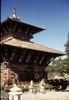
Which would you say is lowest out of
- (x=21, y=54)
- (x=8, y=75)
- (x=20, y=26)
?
(x=8, y=75)

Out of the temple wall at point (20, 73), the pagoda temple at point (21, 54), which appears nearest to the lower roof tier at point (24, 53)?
the pagoda temple at point (21, 54)

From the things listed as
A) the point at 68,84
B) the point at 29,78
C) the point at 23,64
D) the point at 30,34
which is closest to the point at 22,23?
the point at 30,34

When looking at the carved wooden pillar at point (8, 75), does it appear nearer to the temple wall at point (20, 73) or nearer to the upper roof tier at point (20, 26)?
the temple wall at point (20, 73)

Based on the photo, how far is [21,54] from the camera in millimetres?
23703

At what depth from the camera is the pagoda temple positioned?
22.4 metres

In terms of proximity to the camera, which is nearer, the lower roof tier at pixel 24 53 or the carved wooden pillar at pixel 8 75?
the lower roof tier at pixel 24 53

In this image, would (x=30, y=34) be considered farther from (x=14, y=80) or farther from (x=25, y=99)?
(x=25, y=99)

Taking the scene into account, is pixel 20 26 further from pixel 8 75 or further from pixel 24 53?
pixel 8 75

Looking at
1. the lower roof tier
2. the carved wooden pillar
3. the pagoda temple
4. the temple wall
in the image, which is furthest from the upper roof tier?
the carved wooden pillar

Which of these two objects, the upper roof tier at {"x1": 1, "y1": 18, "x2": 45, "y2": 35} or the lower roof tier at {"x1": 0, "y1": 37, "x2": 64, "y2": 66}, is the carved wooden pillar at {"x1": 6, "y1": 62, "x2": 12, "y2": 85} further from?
the upper roof tier at {"x1": 1, "y1": 18, "x2": 45, "y2": 35}

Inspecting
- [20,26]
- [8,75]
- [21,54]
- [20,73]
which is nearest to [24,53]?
[21,54]

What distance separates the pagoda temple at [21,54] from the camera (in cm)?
2242

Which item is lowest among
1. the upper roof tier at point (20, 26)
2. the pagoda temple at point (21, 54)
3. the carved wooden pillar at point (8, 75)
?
the carved wooden pillar at point (8, 75)

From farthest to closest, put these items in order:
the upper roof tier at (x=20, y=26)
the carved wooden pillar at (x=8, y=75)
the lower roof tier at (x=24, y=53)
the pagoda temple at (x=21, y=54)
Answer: the upper roof tier at (x=20, y=26)
the pagoda temple at (x=21, y=54)
the carved wooden pillar at (x=8, y=75)
the lower roof tier at (x=24, y=53)
